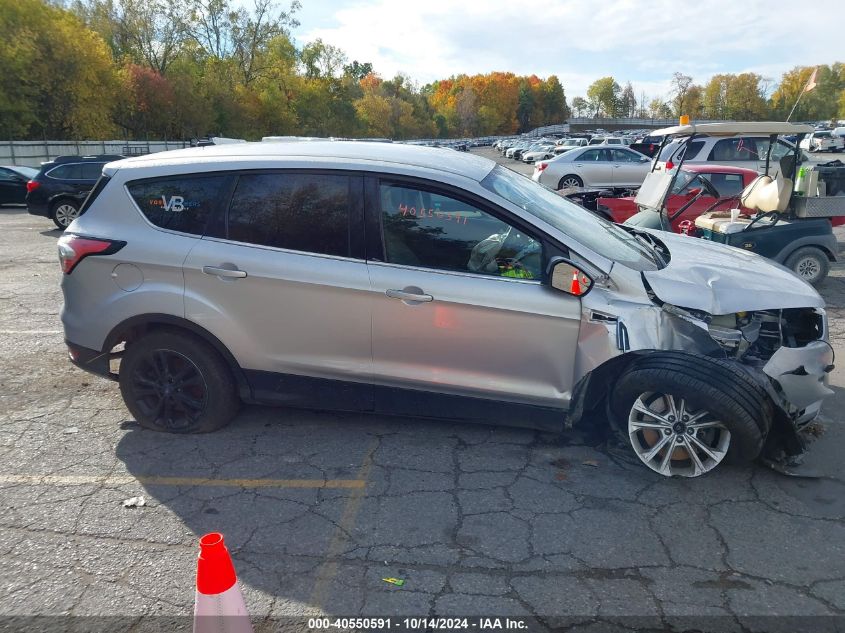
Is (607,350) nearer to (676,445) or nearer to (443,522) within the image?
(676,445)

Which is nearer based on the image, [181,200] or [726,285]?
[726,285]

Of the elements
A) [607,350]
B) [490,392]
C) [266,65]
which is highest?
[266,65]

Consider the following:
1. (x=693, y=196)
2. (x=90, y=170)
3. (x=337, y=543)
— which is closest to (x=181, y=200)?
(x=337, y=543)

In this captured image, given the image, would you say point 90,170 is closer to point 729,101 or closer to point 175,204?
point 175,204

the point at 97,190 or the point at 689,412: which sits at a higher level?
the point at 97,190

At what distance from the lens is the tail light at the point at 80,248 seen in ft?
13.2

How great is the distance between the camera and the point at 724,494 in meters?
3.54

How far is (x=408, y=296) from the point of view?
3.68 meters

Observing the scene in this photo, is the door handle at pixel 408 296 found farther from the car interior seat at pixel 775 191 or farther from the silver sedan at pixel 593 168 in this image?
the silver sedan at pixel 593 168

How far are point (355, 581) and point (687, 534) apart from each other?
1.66 m

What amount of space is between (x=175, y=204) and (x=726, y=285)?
3403 mm

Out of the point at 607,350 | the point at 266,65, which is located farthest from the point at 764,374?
the point at 266,65

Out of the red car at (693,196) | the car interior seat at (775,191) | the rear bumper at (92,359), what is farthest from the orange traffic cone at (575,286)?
the red car at (693,196)

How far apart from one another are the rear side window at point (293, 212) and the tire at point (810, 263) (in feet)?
19.5
